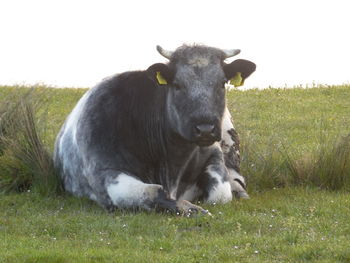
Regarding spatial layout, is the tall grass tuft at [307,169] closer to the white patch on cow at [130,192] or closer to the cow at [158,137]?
the cow at [158,137]

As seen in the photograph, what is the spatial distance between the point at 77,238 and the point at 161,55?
3312 millimetres

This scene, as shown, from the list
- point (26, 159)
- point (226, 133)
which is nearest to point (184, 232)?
point (226, 133)

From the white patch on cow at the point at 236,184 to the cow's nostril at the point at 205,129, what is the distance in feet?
7.44

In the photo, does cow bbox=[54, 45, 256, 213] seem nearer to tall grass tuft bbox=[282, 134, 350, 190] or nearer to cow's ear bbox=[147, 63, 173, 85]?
cow's ear bbox=[147, 63, 173, 85]

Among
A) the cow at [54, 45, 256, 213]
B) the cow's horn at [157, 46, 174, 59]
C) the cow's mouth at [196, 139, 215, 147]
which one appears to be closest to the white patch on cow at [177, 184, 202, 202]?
the cow at [54, 45, 256, 213]

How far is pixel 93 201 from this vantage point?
13641mm

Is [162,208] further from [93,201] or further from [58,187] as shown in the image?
[58,187]

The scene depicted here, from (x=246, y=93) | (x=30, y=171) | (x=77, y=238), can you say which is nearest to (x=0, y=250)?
(x=77, y=238)

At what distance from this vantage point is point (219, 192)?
13484mm

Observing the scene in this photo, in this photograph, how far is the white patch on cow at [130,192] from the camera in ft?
40.9

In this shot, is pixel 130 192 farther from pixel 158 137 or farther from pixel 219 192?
pixel 219 192

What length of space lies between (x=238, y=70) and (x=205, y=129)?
142 centimetres

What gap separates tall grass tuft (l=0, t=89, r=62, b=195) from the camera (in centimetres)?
1473

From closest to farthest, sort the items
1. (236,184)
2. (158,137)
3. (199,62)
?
(199,62)
(158,137)
(236,184)
